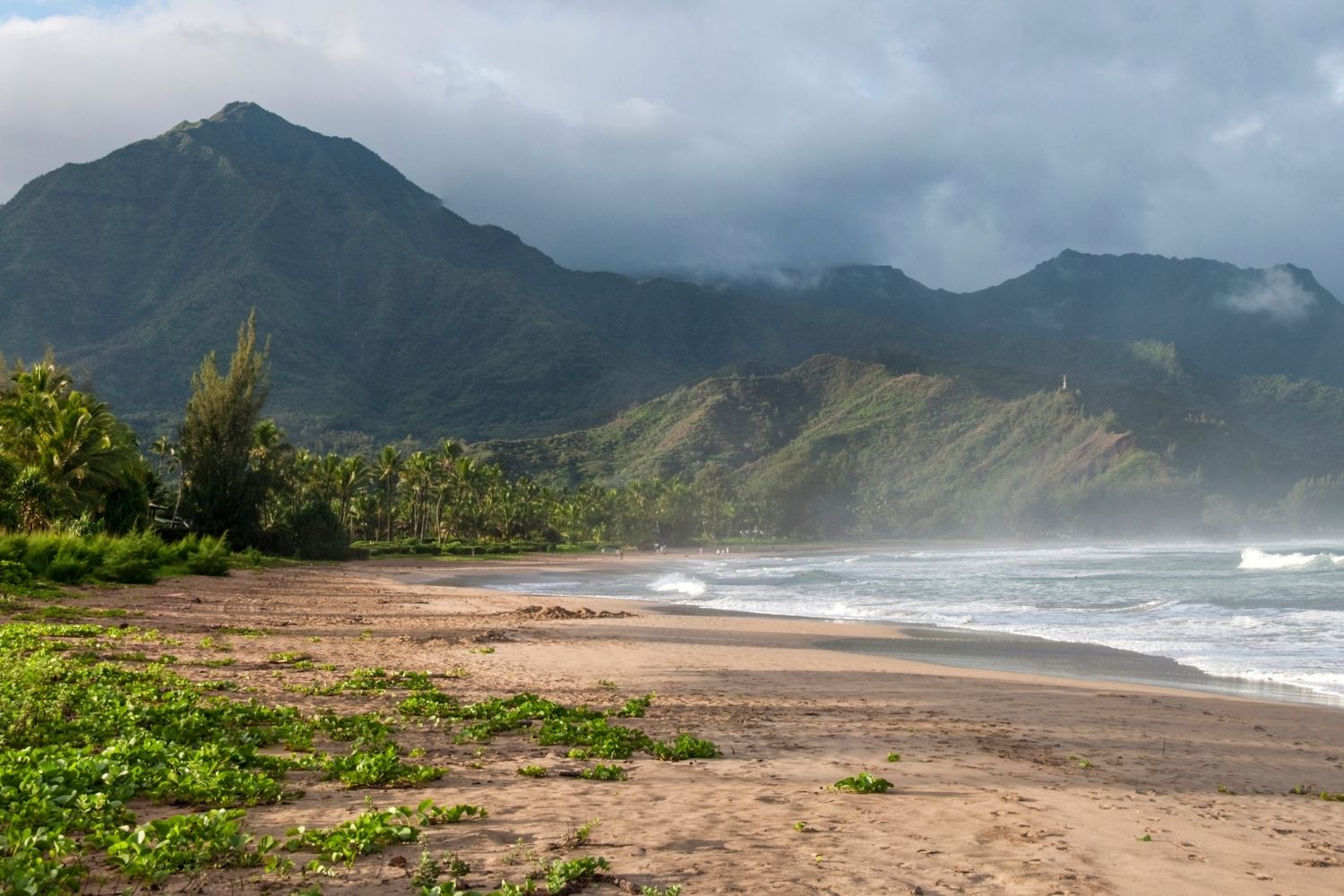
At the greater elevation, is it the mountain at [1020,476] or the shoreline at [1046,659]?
the mountain at [1020,476]

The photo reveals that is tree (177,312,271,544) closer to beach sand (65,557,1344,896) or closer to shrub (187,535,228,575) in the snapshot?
shrub (187,535,228,575)

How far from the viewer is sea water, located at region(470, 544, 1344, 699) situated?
19.4 m

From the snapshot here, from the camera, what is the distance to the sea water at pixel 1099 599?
19438 mm

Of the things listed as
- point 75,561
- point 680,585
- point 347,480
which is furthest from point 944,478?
point 75,561

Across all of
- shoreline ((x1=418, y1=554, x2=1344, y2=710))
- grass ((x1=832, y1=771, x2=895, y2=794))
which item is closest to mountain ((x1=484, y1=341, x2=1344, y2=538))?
shoreline ((x1=418, y1=554, x2=1344, y2=710))

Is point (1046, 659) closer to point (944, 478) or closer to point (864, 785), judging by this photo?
point (864, 785)

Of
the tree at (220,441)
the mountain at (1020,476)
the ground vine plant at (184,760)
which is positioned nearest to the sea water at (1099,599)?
the ground vine plant at (184,760)

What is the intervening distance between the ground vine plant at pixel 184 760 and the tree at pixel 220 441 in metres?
39.6

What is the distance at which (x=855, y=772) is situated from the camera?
7859 mm

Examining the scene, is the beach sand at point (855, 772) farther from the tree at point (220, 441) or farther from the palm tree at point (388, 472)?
the palm tree at point (388, 472)

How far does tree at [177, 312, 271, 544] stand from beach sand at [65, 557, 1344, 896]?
34186 millimetres

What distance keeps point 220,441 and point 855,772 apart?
47.5 metres

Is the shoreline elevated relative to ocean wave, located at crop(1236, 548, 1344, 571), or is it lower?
lower

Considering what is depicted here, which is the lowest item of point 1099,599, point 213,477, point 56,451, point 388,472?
point 1099,599
